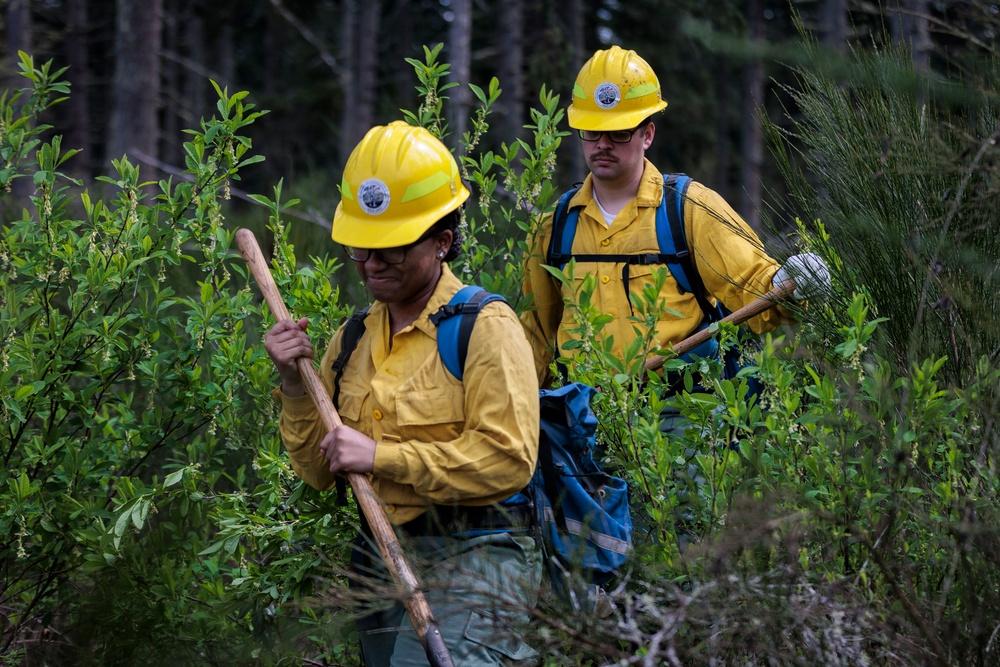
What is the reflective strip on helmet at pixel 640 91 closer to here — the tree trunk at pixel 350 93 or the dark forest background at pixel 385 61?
the dark forest background at pixel 385 61

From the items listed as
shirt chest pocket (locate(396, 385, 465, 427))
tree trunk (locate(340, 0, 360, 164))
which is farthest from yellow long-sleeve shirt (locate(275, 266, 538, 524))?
tree trunk (locate(340, 0, 360, 164))

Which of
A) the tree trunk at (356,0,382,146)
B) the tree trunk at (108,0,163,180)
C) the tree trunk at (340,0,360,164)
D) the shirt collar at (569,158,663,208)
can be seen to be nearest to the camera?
the shirt collar at (569,158,663,208)

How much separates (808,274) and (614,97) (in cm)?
130

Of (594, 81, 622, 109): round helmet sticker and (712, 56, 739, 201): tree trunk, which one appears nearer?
(594, 81, 622, 109): round helmet sticker

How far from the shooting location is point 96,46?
102ft

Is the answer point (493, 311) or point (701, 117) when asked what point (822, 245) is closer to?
point (493, 311)

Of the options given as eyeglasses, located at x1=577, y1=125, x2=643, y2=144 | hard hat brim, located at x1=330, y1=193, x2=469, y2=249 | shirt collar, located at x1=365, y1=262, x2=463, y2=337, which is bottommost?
shirt collar, located at x1=365, y1=262, x2=463, y2=337

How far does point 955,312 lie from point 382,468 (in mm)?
1757

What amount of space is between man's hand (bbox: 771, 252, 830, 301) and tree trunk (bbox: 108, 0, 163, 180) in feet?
32.8

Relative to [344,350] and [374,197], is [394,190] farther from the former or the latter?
[344,350]

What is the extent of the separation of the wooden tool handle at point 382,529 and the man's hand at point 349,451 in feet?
0.18

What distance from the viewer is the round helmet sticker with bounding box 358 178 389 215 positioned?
9.28ft

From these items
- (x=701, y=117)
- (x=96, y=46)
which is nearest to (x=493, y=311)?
(x=701, y=117)

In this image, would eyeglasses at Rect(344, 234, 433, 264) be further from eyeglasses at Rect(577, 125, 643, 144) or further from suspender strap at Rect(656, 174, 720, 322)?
eyeglasses at Rect(577, 125, 643, 144)
